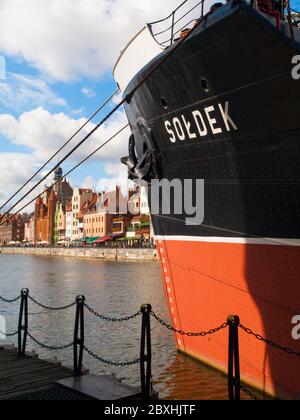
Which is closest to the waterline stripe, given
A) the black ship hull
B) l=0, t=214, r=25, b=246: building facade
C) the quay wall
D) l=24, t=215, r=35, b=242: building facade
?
the black ship hull

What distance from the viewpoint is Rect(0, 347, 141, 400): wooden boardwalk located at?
518 cm

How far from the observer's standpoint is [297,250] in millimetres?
5660

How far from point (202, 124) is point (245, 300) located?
2751mm

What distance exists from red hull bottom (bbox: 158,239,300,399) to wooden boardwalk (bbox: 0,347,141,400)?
206 cm

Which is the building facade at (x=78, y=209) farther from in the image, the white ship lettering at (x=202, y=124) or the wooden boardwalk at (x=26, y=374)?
the white ship lettering at (x=202, y=124)

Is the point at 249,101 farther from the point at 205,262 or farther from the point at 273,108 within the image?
the point at 205,262

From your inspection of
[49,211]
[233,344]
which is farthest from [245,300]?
[49,211]

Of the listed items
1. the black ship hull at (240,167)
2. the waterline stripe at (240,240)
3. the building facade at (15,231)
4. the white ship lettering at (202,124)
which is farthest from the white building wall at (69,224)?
the white ship lettering at (202,124)

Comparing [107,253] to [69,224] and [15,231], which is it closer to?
[69,224]

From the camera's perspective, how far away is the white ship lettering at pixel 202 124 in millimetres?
6133

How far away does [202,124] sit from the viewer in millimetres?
6547

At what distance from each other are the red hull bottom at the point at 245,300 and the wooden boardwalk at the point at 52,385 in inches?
80.9

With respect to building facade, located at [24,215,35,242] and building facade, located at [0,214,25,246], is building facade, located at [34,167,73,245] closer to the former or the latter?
building facade, located at [24,215,35,242]

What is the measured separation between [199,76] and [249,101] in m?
0.99
